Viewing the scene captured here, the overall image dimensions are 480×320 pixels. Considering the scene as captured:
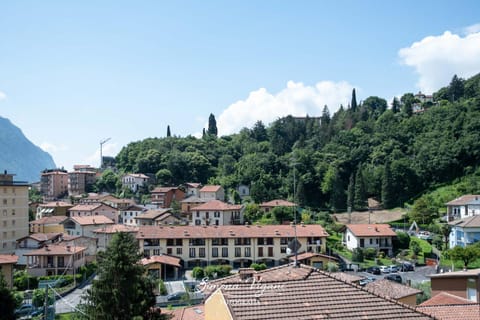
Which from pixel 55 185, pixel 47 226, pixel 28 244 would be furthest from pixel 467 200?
pixel 55 185

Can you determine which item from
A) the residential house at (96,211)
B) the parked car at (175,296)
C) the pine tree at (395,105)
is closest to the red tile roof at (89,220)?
the residential house at (96,211)

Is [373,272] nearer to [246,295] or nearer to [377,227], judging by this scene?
[377,227]

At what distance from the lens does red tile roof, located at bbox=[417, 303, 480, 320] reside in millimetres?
13938

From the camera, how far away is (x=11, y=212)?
5031 cm

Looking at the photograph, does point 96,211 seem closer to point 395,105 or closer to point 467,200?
point 467,200

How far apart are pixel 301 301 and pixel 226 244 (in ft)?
114

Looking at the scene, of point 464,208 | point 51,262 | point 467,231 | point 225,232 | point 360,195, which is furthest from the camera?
point 360,195

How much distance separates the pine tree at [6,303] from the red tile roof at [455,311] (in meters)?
17.3

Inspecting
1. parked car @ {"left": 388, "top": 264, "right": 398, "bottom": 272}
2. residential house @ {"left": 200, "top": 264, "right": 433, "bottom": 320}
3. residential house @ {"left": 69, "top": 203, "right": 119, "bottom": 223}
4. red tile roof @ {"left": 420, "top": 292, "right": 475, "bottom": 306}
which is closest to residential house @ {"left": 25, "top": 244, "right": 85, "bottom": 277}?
residential house @ {"left": 69, "top": 203, "right": 119, "bottom": 223}

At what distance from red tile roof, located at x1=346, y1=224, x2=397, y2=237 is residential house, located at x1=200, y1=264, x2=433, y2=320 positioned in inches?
1476

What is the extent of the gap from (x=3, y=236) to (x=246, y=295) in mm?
48252

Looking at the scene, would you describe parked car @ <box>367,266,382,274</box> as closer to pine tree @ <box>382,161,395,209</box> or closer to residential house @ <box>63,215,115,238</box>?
residential house @ <box>63,215,115,238</box>

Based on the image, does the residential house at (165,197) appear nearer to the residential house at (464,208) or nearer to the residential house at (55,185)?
the residential house at (55,185)

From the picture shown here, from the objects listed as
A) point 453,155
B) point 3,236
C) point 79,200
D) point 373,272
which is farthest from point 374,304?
point 79,200
